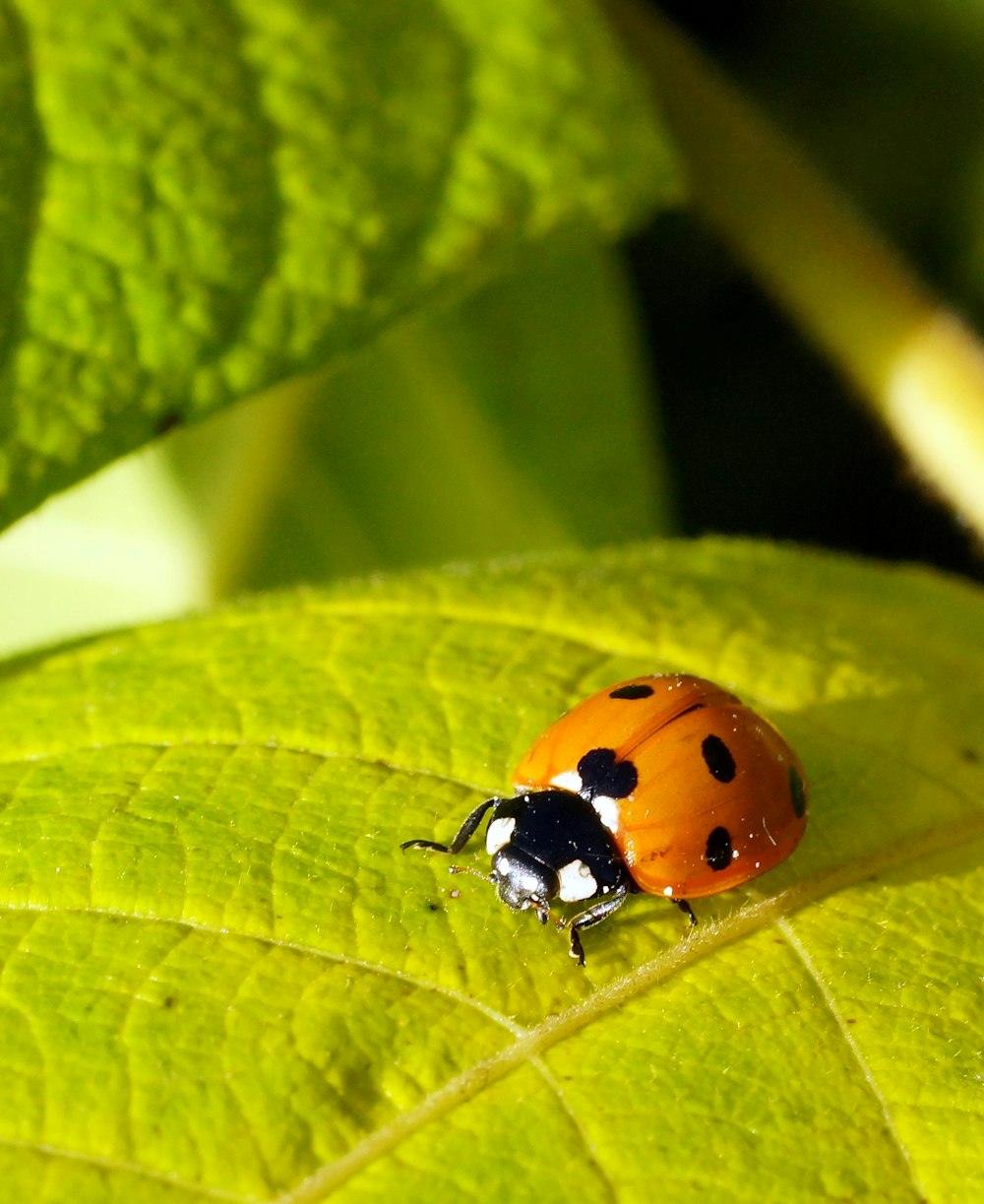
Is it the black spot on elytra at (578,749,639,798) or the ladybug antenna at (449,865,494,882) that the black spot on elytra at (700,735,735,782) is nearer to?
the black spot on elytra at (578,749,639,798)

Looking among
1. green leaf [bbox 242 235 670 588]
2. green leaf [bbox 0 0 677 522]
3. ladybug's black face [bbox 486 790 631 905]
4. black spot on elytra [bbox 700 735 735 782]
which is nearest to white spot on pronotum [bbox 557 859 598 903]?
ladybug's black face [bbox 486 790 631 905]

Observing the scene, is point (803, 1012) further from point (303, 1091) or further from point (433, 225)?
point (433, 225)

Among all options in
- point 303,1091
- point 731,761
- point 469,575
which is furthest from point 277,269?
point 303,1091

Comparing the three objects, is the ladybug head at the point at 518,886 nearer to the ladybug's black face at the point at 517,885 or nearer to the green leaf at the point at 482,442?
the ladybug's black face at the point at 517,885

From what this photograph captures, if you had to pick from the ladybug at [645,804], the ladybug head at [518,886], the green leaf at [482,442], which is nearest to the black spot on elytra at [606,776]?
the ladybug at [645,804]

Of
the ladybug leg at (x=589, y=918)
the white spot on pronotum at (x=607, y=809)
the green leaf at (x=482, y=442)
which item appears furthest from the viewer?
the green leaf at (x=482, y=442)

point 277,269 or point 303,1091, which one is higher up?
point 277,269

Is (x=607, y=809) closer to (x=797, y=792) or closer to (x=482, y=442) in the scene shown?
(x=797, y=792)
